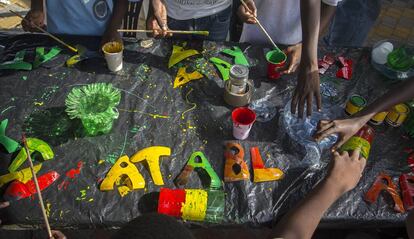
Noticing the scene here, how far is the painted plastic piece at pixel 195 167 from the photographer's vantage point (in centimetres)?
160

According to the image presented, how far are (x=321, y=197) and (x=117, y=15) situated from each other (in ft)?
6.14

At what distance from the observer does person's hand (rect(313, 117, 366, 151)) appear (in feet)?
5.62

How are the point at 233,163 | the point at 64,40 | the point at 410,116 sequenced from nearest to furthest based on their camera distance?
the point at 233,163 < the point at 410,116 < the point at 64,40

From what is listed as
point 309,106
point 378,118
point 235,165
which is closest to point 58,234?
point 235,165

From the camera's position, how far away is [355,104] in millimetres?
1885

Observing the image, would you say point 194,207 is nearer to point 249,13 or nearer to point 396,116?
point 396,116

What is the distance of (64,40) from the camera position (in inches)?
89.6

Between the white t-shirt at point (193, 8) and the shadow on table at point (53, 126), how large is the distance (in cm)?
114

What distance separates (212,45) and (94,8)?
93 centimetres

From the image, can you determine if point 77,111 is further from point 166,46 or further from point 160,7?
point 160,7

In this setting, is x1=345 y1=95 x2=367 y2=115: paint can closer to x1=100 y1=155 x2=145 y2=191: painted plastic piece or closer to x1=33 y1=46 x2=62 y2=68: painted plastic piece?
x1=100 y1=155 x2=145 y2=191: painted plastic piece

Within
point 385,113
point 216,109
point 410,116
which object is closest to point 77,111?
point 216,109

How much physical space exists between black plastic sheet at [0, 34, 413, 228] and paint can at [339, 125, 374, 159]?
0.23 feet

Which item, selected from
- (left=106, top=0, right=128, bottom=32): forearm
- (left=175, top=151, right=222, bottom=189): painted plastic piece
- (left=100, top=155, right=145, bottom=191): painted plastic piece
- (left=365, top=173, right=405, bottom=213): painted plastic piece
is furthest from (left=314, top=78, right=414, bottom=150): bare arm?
(left=106, top=0, right=128, bottom=32): forearm
